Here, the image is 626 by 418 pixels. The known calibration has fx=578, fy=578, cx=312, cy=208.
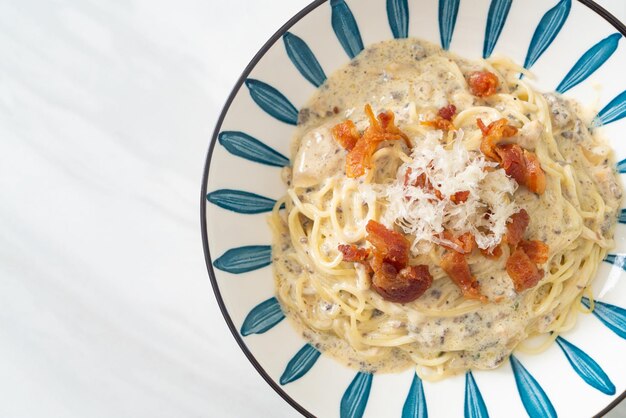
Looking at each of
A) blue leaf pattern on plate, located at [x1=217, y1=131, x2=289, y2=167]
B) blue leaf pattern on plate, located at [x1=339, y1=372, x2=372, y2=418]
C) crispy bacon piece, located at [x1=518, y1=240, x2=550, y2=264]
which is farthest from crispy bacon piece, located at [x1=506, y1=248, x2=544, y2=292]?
blue leaf pattern on plate, located at [x1=217, y1=131, x2=289, y2=167]

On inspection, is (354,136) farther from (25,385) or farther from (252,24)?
(25,385)

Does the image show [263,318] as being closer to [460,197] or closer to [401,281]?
[401,281]

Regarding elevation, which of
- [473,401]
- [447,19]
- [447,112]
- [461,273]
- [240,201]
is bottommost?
[473,401]

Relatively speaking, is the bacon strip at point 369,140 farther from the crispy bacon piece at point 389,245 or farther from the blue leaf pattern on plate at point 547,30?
the blue leaf pattern on plate at point 547,30

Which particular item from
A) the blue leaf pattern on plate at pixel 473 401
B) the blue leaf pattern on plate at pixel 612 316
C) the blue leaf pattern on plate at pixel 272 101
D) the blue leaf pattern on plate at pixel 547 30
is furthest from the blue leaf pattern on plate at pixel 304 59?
the blue leaf pattern on plate at pixel 612 316

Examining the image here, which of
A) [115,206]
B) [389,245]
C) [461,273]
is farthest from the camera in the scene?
[115,206]

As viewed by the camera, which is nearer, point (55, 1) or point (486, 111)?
point (486, 111)

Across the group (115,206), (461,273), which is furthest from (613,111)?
(115,206)

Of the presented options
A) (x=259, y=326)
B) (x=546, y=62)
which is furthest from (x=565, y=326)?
(x=259, y=326)
